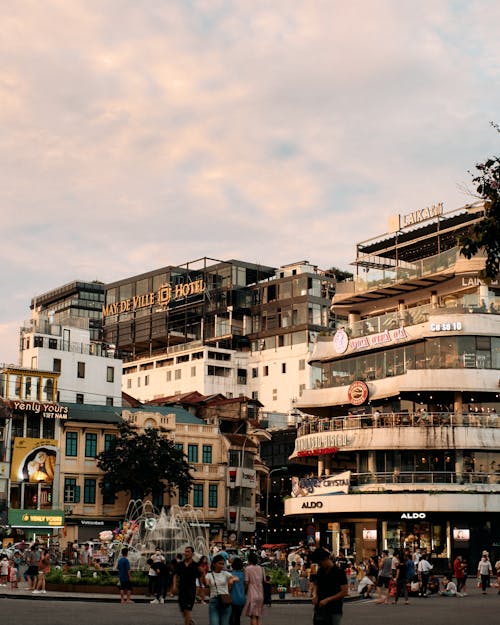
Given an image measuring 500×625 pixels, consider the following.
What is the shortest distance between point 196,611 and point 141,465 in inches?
1933

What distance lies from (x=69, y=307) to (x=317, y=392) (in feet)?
372

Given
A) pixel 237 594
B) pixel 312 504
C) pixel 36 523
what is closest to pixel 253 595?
pixel 237 594

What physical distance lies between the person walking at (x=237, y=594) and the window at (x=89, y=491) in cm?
6487

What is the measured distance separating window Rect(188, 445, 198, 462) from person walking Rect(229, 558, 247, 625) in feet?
228

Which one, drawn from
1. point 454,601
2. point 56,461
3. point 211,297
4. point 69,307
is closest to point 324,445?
point 56,461

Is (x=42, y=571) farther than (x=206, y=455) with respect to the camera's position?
No

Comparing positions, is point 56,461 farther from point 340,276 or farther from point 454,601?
point 340,276

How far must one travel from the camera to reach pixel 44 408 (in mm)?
85812

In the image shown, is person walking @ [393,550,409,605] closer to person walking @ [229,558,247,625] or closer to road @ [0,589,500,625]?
road @ [0,589,500,625]

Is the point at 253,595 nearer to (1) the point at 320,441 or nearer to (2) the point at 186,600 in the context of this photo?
(2) the point at 186,600

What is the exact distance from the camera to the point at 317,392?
278 feet

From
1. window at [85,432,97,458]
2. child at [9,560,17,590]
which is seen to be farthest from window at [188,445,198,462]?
child at [9,560,17,590]

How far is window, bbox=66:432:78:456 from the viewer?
285 feet

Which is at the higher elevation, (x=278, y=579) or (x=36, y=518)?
(x=36, y=518)
